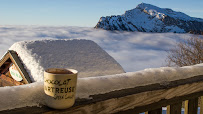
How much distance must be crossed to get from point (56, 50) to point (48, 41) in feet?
2.63

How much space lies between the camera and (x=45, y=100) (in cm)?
114

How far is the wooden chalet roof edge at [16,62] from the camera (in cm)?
648

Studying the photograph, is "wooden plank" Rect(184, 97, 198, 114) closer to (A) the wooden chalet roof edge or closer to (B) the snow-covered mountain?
(A) the wooden chalet roof edge

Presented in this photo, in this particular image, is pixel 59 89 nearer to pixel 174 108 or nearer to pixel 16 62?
pixel 174 108

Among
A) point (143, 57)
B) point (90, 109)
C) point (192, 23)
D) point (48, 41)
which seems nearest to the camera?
point (90, 109)

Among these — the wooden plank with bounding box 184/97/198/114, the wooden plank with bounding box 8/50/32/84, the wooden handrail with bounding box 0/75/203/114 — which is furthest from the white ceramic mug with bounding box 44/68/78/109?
the wooden plank with bounding box 8/50/32/84

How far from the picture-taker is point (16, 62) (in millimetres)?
6844

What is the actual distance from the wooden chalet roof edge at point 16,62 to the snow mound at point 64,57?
101 millimetres

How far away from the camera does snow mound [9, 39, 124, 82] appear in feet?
21.8

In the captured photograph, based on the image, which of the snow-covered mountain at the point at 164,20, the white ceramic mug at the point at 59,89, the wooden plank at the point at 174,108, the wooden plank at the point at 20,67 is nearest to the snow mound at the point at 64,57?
the wooden plank at the point at 20,67

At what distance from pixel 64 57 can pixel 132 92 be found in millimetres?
6137

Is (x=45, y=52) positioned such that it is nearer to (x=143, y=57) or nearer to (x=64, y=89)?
(x=64, y=89)

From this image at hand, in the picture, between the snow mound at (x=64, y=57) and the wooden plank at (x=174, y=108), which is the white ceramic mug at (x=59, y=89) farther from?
the snow mound at (x=64, y=57)

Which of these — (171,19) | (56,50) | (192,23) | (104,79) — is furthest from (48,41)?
(171,19)
